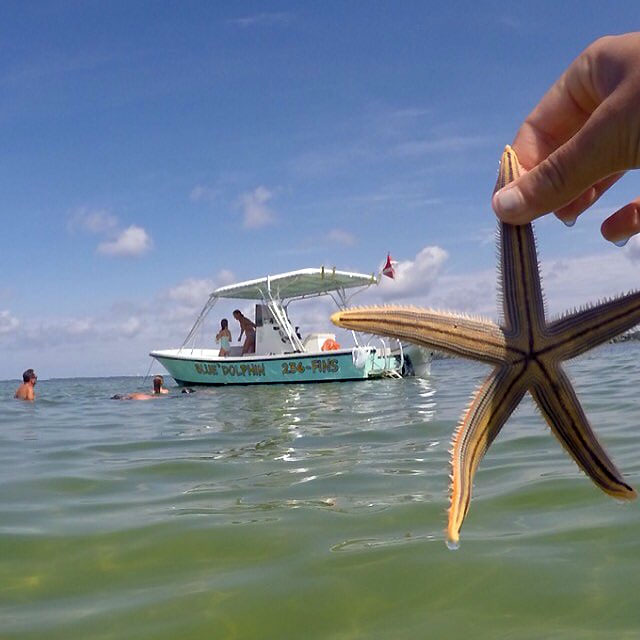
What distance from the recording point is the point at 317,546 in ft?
11.7

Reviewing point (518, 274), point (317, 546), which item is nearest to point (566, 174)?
point (518, 274)

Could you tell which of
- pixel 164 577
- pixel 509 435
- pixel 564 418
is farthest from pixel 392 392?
pixel 564 418

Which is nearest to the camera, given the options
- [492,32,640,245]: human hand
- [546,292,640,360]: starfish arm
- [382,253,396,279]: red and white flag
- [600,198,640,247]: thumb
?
[492,32,640,245]: human hand

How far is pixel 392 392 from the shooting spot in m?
14.8

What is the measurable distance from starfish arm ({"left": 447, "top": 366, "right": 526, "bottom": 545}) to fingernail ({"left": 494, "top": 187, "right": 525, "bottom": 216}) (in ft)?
1.51

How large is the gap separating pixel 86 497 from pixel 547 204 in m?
4.25

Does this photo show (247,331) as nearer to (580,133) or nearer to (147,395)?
(147,395)

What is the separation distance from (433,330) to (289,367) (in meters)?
17.9

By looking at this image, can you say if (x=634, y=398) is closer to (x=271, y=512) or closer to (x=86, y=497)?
(x=271, y=512)

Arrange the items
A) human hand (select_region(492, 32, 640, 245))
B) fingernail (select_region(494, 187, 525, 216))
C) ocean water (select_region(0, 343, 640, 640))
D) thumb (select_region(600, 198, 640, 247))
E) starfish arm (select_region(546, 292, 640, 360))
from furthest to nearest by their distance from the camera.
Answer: ocean water (select_region(0, 343, 640, 640)) → thumb (select_region(600, 198, 640, 247)) → starfish arm (select_region(546, 292, 640, 360)) → fingernail (select_region(494, 187, 525, 216)) → human hand (select_region(492, 32, 640, 245))

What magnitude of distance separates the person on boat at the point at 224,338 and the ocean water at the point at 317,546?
15.0 m

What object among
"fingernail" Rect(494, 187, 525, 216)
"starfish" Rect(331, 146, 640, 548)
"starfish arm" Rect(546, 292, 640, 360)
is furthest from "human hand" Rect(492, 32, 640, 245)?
"starfish arm" Rect(546, 292, 640, 360)

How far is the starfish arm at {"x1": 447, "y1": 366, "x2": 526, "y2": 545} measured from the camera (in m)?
Result: 1.90

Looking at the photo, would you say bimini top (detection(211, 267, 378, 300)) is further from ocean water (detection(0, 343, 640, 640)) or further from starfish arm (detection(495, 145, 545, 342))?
starfish arm (detection(495, 145, 545, 342))
